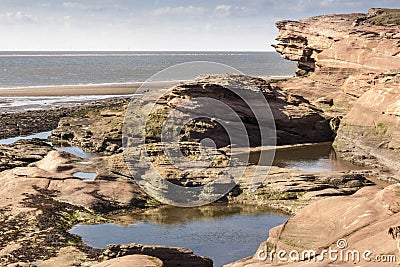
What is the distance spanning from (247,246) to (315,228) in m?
8.73

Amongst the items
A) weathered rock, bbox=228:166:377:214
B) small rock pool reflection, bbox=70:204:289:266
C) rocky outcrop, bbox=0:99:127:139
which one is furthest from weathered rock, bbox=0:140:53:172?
weathered rock, bbox=228:166:377:214

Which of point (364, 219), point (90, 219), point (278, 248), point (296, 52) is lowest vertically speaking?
point (90, 219)

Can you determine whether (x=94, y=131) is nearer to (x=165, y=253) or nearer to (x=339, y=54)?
(x=339, y=54)

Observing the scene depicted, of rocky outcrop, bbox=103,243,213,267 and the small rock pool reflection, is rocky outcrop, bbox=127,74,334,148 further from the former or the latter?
rocky outcrop, bbox=103,243,213,267

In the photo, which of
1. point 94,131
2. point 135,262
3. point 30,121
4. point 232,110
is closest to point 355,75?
point 232,110

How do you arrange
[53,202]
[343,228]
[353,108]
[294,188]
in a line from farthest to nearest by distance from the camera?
[353,108] → [294,188] → [53,202] → [343,228]

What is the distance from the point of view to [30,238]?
85.1 ft

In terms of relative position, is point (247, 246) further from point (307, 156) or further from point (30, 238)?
point (307, 156)

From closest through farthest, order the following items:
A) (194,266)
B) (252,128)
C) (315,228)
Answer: (315,228), (194,266), (252,128)

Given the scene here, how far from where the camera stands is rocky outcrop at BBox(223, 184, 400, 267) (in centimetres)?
1505

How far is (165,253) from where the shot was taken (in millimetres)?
21109

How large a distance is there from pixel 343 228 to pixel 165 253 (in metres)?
7.47

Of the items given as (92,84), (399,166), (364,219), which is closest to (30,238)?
(364,219)

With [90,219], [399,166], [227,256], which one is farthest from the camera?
[399,166]
